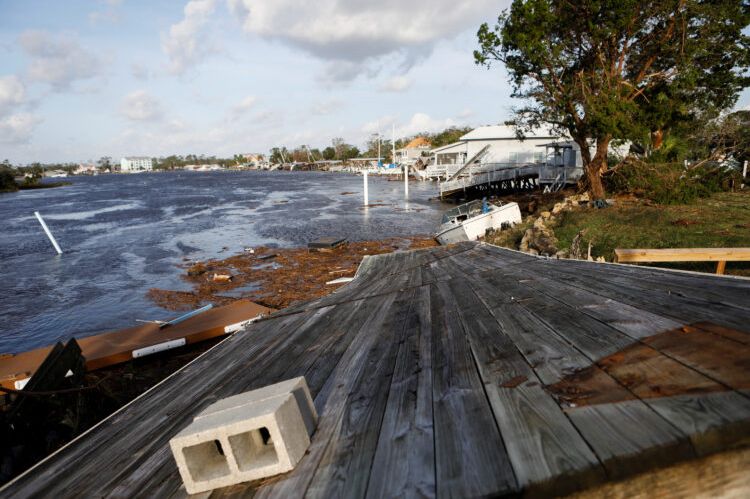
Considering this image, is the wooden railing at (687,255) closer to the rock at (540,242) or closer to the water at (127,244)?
the rock at (540,242)

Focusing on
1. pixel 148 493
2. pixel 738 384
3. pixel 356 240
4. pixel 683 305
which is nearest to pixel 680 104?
pixel 356 240

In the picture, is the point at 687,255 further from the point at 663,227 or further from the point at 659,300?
the point at 663,227

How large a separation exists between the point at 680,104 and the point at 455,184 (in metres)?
24.0

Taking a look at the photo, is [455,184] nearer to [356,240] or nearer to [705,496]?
[356,240]

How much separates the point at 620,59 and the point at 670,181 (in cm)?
666

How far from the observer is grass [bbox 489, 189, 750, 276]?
11836mm

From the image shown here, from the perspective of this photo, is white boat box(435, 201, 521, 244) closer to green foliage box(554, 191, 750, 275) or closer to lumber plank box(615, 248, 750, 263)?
green foliage box(554, 191, 750, 275)

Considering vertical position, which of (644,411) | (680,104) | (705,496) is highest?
(680,104)

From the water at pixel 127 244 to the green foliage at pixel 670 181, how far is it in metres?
11.6

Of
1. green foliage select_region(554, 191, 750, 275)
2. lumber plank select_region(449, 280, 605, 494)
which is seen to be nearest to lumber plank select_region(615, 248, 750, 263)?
green foliage select_region(554, 191, 750, 275)

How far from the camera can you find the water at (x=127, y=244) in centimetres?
1385

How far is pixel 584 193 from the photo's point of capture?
909 inches

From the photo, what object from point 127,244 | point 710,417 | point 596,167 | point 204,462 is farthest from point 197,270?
point 596,167

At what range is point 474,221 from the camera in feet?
61.9
